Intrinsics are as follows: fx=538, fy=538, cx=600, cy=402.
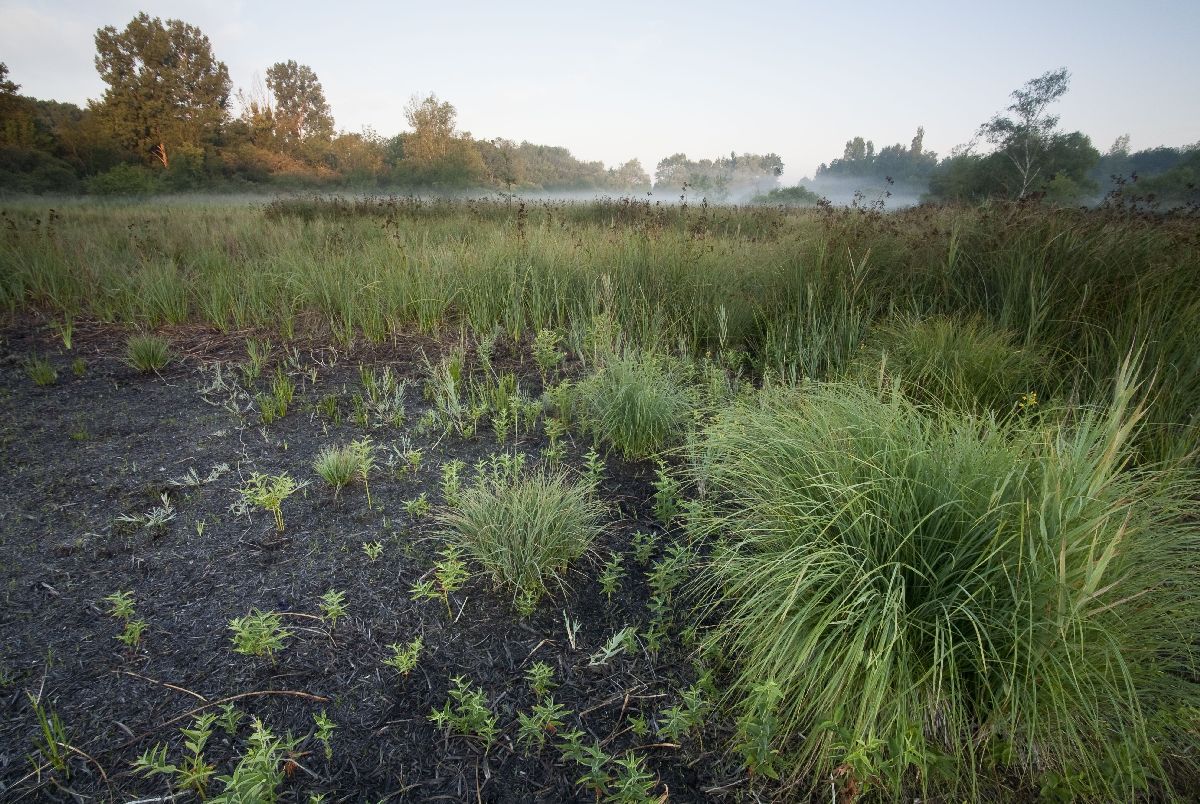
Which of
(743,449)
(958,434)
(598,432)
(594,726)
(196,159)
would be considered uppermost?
(196,159)

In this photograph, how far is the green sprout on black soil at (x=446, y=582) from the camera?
1760 mm

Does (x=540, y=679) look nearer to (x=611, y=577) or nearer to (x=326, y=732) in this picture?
(x=611, y=577)

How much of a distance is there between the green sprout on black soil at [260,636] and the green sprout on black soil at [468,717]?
537 mm

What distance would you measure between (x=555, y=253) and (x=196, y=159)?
79.3 ft

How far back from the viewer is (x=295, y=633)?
1.75 meters

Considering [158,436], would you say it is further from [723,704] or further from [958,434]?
[958,434]

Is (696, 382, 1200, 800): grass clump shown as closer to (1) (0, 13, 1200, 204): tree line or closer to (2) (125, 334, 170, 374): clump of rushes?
(2) (125, 334, 170, 374): clump of rushes

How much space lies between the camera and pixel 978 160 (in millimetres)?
29031

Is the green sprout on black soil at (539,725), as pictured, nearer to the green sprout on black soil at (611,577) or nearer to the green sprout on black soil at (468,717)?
the green sprout on black soil at (468,717)

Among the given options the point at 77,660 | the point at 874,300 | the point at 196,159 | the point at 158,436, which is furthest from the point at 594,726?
the point at 196,159

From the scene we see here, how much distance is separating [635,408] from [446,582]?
4.78ft

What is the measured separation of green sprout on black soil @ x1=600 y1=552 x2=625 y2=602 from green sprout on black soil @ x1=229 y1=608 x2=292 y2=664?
1015mm

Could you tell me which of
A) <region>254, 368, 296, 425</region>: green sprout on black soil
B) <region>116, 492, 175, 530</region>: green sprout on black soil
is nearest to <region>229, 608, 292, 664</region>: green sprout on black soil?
<region>116, 492, 175, 530</region>: green sprout on black soil

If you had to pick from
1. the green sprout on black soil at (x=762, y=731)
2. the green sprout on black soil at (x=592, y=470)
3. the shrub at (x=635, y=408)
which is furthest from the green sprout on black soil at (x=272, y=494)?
the green sprout on black soil at (x=762, y=731)
